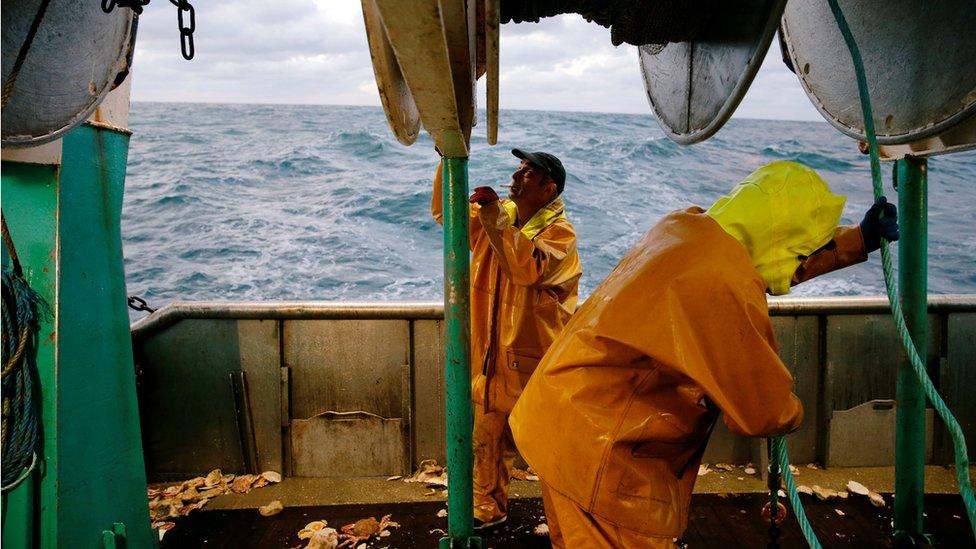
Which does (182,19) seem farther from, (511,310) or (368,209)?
(368,209)

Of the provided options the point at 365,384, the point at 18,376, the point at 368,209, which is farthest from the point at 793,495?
the point at 368,209

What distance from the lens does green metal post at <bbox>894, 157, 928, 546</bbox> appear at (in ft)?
9.10

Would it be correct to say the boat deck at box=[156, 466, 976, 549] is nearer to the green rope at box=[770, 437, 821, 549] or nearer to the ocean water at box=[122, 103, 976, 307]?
the green rope at box=[770, 437, 821, 549]

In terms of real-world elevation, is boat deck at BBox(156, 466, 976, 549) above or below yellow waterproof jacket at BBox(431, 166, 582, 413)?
below

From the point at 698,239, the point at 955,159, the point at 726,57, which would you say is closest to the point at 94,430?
the point at 698,239

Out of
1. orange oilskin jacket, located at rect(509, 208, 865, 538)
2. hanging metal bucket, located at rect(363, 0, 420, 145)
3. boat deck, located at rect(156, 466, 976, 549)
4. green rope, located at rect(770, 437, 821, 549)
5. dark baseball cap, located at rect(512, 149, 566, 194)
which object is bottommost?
boat deck, located at rect(156, 466, 976, 549)

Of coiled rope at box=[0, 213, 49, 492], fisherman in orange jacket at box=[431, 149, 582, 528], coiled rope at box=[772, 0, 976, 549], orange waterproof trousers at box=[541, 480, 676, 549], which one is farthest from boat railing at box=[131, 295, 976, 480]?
coiled rope at box=[772, 0, 976, 549]

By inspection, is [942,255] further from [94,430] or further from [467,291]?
[94,430]

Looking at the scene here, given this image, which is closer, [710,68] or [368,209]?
[710,68]

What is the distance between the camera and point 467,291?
2.55m

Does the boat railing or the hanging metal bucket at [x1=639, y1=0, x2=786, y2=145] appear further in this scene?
the boat railing

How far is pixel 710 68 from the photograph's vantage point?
2262 millimetres

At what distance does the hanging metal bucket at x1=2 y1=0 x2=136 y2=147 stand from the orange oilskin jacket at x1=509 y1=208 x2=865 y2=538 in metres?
2.03

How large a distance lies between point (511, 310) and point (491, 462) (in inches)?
35.1
